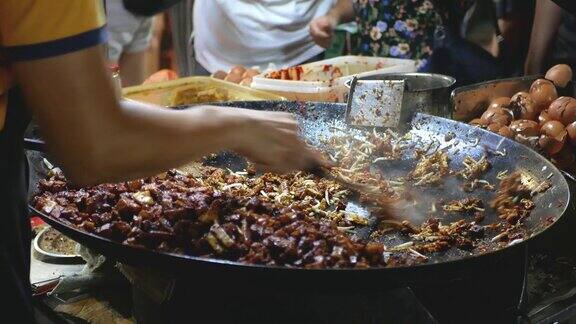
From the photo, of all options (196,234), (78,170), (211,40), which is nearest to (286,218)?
(196,234)

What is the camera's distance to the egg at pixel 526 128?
281 cm

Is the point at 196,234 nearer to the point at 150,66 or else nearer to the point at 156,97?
the point at 156,97

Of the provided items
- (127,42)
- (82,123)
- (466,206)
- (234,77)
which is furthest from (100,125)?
(127,42)

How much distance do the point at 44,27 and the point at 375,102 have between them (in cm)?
184

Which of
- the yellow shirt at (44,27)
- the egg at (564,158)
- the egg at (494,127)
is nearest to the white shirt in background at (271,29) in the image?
the egg at (494,127)

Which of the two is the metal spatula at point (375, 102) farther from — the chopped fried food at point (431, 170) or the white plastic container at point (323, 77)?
the white plastic container at point (323, 77)

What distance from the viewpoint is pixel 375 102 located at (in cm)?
283

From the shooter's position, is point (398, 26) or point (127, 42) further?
point (127, 42)

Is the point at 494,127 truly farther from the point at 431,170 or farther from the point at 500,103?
the point at 431,170

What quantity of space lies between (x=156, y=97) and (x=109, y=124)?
260 centimetres

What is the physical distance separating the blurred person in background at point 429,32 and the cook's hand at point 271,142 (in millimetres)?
2788

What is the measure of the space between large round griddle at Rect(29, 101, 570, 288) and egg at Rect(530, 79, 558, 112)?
1.80 ft

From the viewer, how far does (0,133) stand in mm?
1447

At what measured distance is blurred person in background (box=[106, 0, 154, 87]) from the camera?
17.7ft
